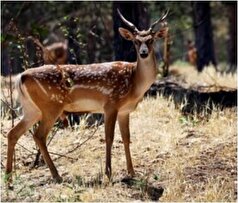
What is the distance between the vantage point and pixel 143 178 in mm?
7371

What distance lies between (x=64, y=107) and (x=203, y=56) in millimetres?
14250

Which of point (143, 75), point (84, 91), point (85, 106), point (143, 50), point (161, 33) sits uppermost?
point (161, 33)

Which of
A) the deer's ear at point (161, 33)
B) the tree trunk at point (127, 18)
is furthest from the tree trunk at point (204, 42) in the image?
the deer's ear at point (161, 33)

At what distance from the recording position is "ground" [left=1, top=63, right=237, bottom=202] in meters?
6.99

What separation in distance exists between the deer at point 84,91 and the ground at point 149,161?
34 cm

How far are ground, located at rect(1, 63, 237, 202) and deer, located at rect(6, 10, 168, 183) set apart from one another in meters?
0.34

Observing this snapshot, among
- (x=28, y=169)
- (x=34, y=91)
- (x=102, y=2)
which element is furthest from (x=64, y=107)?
(x=102, y=2)

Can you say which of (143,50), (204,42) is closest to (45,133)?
(143,50)

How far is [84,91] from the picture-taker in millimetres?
7574

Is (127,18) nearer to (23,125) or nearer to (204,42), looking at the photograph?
(23,125)

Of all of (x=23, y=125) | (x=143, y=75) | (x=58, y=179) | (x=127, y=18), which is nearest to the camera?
(x=58, y=179)

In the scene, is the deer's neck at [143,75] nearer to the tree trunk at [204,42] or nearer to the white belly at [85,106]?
the white belly at [85,106]

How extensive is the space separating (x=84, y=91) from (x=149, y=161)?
1.42 metres

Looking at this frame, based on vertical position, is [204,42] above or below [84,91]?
below
